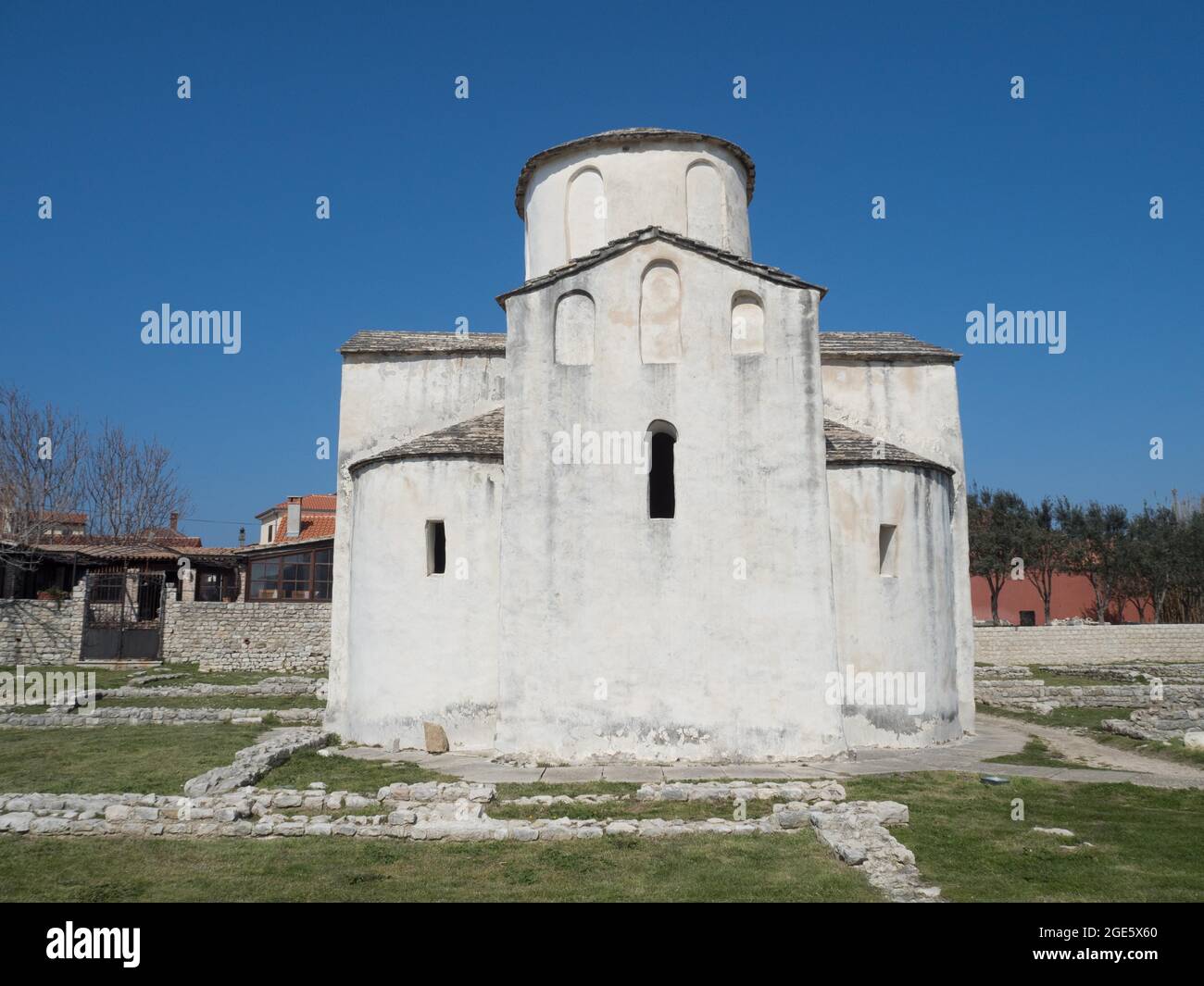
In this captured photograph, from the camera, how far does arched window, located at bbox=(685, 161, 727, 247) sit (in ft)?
56.1

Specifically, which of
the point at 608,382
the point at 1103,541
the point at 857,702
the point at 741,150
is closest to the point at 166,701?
the point at 608,382

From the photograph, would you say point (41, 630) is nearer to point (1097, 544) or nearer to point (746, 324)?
point (746, 324)

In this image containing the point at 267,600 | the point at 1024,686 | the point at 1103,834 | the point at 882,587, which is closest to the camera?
the point at 1103,834

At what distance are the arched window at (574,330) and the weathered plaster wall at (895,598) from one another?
4700 mm

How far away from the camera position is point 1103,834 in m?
9.15

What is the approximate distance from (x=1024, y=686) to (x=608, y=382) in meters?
18.3

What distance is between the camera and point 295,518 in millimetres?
42688

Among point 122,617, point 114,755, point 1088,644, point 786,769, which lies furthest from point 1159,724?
point 122,617

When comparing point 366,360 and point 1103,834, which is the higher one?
point 366,360

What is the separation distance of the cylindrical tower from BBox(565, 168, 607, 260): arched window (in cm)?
2

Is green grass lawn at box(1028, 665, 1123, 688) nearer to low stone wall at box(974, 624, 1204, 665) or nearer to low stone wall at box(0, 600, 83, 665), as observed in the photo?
low stone wall at box(974, 624, 1204, 665)

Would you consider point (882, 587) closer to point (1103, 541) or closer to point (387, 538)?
point (387, 538)

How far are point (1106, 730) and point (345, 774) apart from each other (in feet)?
46.7

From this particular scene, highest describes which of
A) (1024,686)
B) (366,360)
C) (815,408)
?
(366,360)
